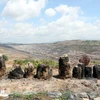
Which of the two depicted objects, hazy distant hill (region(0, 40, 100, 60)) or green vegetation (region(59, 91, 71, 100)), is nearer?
green vegetation (region(59, 91, 71, 100))

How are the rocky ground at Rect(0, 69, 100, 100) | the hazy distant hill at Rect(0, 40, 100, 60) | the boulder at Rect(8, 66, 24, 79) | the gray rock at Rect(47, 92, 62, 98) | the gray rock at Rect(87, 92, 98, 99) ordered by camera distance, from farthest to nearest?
the hazy distant hill at Rect(0, 40, 100, 60), the boulder at Rect(8, 66, 24, 79), the rocky ground at Rect(0, 69, 100, 100), the gray rock at Rect(87, 92, 98, 99), the gray rock at Rect(47, 92, 62, 98)

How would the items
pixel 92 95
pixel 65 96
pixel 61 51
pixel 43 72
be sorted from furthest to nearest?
1. pixel 61 51
2. pixel 43 72
3. pixel 92 95
4. pixel 65 96

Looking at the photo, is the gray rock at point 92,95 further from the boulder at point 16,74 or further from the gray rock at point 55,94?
the boulder at point 16,74

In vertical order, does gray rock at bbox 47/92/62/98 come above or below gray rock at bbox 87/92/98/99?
above

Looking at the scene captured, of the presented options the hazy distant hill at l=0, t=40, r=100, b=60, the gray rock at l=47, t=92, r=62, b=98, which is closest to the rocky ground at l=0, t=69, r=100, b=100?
the gray rock at l=47, t=92, r=62, b=98

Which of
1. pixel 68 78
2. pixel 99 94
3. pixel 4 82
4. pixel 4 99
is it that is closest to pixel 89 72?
pixel 68 78

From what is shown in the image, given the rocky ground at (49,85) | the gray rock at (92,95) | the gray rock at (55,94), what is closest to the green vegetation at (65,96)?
the gray rock at (55,94)

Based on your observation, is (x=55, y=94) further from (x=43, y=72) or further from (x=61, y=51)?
(x=61, y=51)

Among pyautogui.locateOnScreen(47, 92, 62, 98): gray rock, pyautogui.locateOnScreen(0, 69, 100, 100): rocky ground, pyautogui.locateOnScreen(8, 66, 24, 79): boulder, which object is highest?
pyautogui.locateOnScreen(8, 66, 24, 79): boulder

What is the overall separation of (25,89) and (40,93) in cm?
105

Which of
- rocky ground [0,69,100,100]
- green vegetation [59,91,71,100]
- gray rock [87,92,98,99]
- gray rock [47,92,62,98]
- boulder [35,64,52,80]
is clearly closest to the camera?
green vegetation [59,91,71,100]

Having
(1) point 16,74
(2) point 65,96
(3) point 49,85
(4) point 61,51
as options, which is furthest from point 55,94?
(4) point 61,51

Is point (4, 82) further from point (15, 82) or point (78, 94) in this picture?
point (78, 94)

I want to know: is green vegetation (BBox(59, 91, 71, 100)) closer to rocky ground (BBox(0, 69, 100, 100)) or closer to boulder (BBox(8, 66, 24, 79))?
rocky ground (BBox(0, 69, 100, 100))
